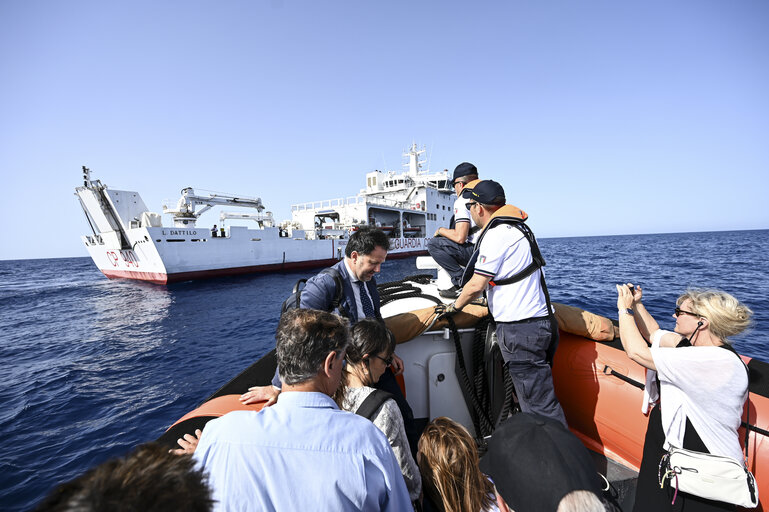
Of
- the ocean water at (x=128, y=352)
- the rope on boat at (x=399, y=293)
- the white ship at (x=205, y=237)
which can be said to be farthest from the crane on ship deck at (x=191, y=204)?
the rope on boat at (x=399, y=293)

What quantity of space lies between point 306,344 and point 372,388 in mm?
666

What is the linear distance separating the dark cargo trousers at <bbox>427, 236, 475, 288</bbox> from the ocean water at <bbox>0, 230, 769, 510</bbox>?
2.29 m

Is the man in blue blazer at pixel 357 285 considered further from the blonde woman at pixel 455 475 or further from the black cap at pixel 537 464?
the black cap at pixel 537 464

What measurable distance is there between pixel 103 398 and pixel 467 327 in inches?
306

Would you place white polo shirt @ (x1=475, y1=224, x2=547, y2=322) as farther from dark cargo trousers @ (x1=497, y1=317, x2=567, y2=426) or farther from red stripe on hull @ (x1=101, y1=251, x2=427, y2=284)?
red stripe on hull @ (x1=101, y1=251, x2=427, y2=284)

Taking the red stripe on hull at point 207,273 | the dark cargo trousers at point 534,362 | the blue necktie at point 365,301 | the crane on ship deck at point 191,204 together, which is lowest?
the red stripe on hull at point 207,273

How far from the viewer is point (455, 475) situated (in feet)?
5.00

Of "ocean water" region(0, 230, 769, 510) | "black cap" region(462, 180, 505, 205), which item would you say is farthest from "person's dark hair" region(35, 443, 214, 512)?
"ocean water" region(0, 230, 769, 510)

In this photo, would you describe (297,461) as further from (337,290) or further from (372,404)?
(337,290)

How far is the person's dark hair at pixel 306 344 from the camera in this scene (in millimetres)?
1251

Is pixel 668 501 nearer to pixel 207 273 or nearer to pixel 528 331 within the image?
pixel 528 331

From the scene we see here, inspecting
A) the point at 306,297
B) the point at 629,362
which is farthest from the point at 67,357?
the point at 629,362

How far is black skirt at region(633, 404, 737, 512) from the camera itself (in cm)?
167

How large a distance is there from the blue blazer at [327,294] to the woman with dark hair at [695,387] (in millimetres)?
1912
